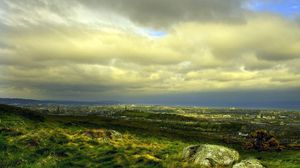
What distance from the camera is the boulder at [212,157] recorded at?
38.3 meters

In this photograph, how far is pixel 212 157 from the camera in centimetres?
3891

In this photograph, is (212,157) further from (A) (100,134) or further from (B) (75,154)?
(A) (100,134)

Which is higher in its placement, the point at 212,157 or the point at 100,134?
the point at 100,134

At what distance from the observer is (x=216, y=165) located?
37750 millimetres

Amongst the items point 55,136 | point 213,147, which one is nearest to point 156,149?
point 213,147

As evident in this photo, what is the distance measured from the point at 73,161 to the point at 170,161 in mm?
11086

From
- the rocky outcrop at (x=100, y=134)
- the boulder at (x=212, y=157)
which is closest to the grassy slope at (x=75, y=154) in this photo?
the boulder at (x=212, y=157)

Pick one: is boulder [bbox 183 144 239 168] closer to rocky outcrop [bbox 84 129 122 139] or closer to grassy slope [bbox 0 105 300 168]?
grassy slope [bbox 0 105 300 168]

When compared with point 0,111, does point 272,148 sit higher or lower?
lower

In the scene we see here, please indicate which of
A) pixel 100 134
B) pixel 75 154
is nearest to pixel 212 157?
pixel 75 154

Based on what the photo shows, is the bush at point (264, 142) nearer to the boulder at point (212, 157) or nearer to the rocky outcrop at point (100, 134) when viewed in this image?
the rocky outcrop at point (100, 134)

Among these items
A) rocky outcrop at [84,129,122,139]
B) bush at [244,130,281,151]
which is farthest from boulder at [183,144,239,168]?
bush at [244,130,281,151]

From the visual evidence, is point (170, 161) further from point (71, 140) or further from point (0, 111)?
point (0, 111)

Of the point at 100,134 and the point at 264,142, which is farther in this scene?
the point at 264,142
